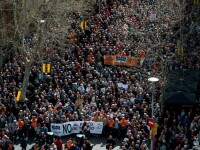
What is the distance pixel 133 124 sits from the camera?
123ft

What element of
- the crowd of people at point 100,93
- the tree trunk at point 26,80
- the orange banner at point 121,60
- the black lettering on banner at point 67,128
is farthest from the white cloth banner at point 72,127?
the orange banner at point 121,60

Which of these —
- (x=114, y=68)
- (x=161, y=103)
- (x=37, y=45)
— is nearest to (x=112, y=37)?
(x=114, y=68)

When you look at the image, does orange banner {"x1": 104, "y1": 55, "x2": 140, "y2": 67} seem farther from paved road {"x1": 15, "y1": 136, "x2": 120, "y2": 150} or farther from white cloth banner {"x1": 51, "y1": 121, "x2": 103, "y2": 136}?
paved road {"x1": 15, "y1": 136, "x2": 120, "y2": 150}

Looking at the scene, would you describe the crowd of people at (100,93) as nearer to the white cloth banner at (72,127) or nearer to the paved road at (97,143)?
the white cloth banner at (72,127)

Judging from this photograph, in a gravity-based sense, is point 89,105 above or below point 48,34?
below

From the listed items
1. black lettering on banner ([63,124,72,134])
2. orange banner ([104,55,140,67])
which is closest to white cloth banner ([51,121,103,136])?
black lettering on banner ([63,124,72,134])

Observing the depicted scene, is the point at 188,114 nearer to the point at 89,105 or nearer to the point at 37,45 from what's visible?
the point at 89,105

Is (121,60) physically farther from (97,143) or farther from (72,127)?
(97,143)

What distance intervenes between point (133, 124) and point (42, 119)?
15.8ft

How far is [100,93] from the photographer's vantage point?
41.8 metres

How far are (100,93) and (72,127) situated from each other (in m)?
3.73

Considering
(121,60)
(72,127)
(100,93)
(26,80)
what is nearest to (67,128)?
(72,127)

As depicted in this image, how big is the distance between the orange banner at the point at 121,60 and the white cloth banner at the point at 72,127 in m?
8.53

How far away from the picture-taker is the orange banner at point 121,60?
153 feet
